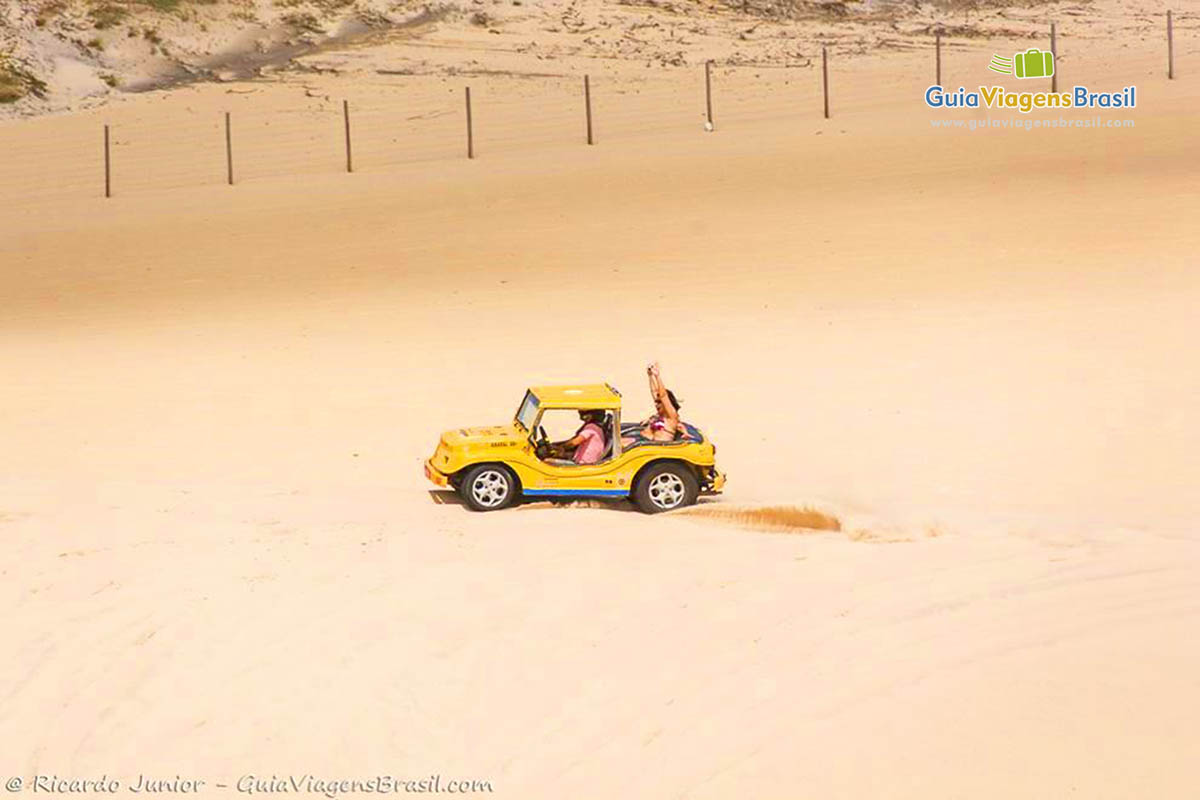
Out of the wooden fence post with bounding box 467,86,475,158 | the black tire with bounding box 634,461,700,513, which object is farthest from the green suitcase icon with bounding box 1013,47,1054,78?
the black tire with bounding box 634,461,700,513

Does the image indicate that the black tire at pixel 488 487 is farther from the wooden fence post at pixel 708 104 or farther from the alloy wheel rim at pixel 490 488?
the wooden fence post at pixel 708 104

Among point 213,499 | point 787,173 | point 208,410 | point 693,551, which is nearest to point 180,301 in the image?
point 208,410

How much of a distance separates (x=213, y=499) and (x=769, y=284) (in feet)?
Answer: 40.5

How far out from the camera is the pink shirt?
11562 mm

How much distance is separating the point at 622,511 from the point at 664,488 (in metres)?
0.34

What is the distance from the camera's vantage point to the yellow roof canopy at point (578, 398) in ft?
38.0

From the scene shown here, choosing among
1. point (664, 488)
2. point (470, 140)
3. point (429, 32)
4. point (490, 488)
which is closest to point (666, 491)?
point (664, 488)

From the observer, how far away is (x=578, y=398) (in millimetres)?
11656

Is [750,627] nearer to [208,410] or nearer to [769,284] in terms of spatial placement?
[208,410]

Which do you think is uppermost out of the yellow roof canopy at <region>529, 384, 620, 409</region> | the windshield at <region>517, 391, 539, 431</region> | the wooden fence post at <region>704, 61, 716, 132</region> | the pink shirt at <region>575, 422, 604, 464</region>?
the wooden fence post at <region>704, 61, 716, 132</region>

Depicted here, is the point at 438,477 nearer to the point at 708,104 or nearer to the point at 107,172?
the point at 107,172

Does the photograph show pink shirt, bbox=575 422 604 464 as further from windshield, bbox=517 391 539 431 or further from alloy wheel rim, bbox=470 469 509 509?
alloy wheel rim, bbox=470 469 509 509

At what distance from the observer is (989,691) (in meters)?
7.36

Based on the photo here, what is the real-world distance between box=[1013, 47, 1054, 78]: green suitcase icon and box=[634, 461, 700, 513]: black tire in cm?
2648
